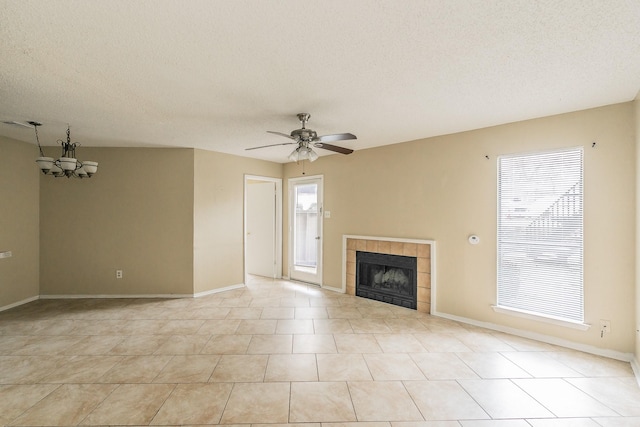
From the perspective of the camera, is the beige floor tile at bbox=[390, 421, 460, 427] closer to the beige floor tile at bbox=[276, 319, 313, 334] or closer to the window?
the beige floor tile at bbox=[276, 319, 313, 334]

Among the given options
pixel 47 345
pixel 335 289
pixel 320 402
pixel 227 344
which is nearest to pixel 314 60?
pixel 320 402

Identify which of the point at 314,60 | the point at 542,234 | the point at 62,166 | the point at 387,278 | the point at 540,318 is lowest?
the point at 540,318

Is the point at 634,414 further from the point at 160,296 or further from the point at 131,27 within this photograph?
the point at 160,296

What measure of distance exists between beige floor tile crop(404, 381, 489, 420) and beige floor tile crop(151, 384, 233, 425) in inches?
57.6

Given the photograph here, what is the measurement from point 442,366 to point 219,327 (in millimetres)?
2525

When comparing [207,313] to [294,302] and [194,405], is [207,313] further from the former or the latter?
[194,405]

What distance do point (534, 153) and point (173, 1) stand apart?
3.63 m

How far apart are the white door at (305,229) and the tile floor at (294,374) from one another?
68.2 inches

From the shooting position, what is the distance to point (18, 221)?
14.1ft

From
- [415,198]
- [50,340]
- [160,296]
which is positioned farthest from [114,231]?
[415,198]

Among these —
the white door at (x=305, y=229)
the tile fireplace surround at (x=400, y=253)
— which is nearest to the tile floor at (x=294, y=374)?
the tile fireplace surround at (x=400, y=253)

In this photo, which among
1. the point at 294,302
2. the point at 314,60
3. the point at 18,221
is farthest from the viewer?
the point at 294,302

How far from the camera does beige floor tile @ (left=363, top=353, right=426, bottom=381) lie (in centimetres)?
247

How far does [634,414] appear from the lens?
2016 mm
